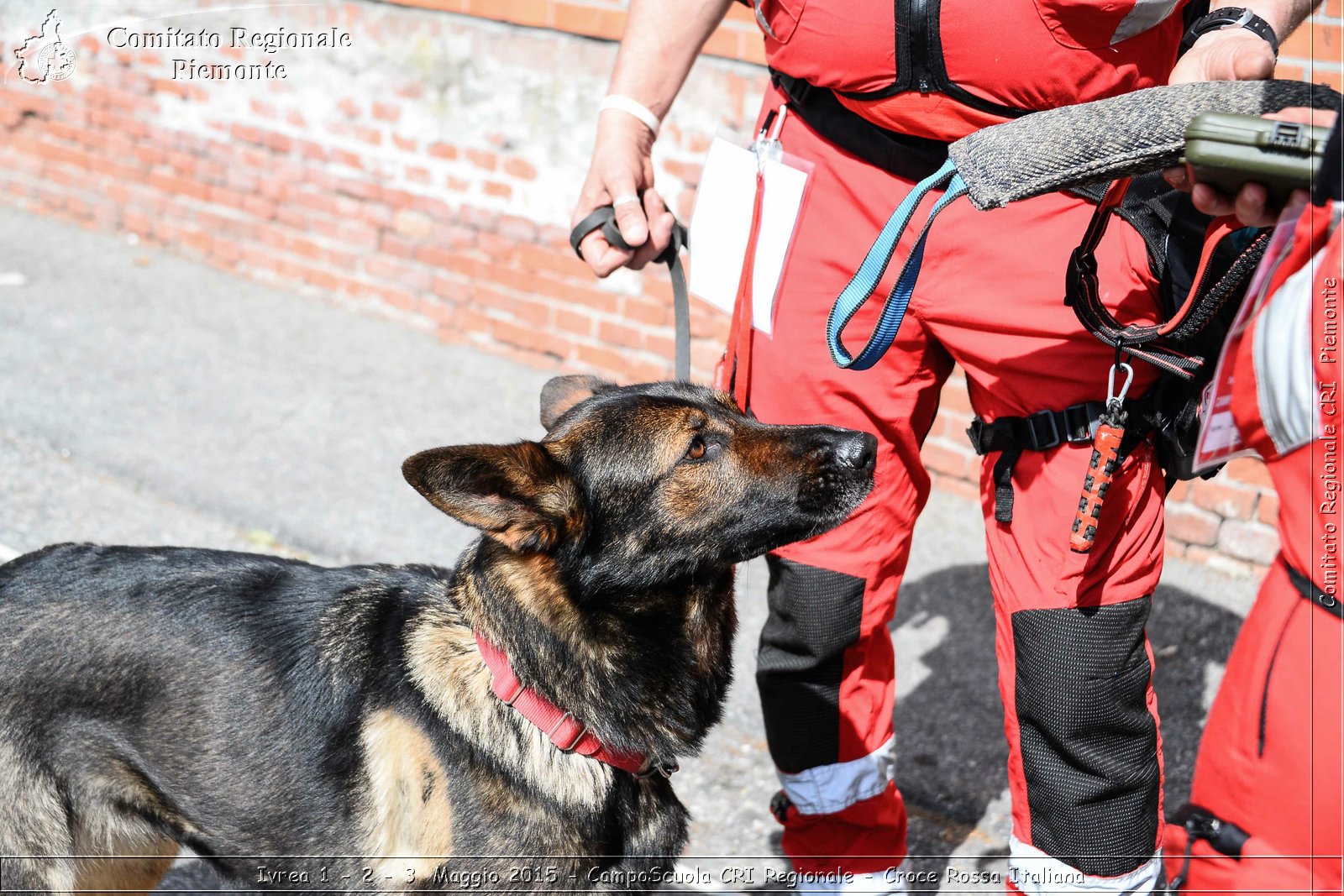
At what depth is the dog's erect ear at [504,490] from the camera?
1.89 meters

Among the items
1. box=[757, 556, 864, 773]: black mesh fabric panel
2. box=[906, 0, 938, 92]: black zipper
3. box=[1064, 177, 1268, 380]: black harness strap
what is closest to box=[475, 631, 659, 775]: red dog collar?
box=[757, 556, 864, 773]: black mesh fabric panel

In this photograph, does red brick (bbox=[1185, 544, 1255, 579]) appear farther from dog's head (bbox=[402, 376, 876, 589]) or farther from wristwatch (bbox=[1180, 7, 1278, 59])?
wristwatch (bbox=[1180, 7, 1278, 59])

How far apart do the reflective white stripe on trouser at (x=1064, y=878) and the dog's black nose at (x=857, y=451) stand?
0.82 metres

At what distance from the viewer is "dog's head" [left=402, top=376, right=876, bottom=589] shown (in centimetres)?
214

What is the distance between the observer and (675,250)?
8.47 ft

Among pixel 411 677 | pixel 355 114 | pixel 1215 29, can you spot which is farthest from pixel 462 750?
pixel 355 114

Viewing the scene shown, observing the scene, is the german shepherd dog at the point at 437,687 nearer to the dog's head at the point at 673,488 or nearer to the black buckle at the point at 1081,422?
the dog's head at the point at 673,488

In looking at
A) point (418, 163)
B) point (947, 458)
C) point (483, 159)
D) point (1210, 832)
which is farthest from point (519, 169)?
point (1210, 832)

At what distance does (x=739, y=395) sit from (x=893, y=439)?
355mm

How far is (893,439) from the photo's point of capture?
231 cm

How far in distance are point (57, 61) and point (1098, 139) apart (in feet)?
22.5

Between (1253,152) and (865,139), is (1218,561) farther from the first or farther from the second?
(1253,152)

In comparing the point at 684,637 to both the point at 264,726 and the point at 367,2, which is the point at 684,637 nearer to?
the point at 264,726

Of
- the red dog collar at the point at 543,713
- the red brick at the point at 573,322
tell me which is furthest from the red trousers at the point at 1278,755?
the red brick at the point at 573,322
